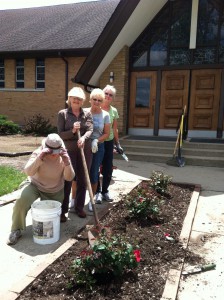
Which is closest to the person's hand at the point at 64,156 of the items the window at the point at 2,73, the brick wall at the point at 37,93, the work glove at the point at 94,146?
the work glove at the point at 94,146

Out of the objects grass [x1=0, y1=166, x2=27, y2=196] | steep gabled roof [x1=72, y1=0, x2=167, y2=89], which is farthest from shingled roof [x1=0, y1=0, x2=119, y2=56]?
grass [x1=0, y1=166, x2=27, y2=196]

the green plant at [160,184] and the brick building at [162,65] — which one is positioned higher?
the brick building at [162,65]

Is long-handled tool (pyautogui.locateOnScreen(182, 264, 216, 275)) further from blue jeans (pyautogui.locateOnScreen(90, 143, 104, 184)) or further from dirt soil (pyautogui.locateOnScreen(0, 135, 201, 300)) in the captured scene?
blue jeans (pyautogui.locateOnScreen(90, 143, 104, 184))

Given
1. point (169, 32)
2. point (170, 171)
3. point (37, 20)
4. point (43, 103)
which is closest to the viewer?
point (170, 171)

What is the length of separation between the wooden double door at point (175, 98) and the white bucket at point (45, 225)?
7922mm

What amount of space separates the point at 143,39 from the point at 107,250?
9.58 metres

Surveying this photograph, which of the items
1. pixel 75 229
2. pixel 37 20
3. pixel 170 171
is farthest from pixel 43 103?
pixel 75 229

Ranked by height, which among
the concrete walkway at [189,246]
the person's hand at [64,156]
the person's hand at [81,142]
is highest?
the person's hand at [81,142]

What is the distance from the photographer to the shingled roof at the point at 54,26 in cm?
1628

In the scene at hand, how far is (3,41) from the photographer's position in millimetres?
18188

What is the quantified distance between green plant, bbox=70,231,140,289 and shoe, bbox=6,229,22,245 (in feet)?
3.79

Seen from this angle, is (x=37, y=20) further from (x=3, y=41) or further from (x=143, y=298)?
(x=143, y=298)

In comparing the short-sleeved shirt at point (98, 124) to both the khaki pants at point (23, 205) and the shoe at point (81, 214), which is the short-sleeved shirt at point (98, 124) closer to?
the shoe at point (81, 214)

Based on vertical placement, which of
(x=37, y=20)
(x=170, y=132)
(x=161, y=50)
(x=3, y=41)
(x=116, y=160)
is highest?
(x=37, y=20)
